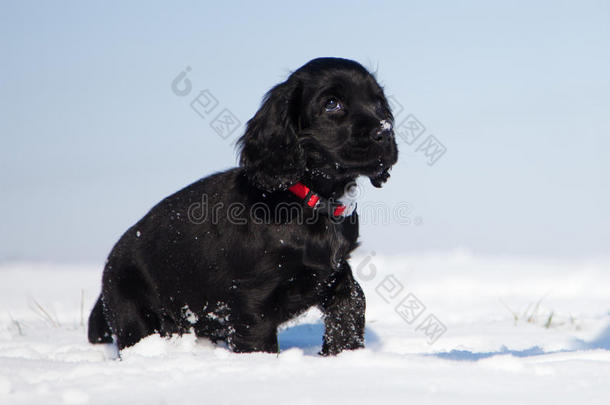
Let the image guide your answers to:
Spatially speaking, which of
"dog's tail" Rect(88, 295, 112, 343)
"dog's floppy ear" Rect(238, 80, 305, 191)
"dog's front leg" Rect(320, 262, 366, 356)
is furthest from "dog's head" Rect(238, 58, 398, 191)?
"dog's tail" Rect(88, 295, 112, 343)

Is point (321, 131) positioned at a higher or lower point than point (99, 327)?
higher

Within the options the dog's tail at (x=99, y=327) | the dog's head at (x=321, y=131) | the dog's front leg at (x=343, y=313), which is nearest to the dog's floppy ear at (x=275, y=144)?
the dog's head at (x=321, y=131)

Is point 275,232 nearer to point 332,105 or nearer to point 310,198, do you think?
point 310,198

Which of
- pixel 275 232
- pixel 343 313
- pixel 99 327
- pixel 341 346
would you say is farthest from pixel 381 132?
pixel 99 327

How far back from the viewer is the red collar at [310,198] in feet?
13.3

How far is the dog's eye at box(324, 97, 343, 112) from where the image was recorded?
4.13 m

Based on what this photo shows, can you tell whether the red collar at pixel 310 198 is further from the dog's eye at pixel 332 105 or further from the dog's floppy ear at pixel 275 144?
the dog's eye at pixel 332 105

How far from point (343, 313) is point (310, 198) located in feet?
2.42

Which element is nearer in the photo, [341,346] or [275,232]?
[275,232]

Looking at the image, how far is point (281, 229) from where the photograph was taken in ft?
13.1

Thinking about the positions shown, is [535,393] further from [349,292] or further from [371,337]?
[371,337]

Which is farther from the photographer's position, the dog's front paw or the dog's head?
the dog's front paw

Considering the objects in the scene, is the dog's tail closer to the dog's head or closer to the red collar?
the dog's head

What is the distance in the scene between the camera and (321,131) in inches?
162
